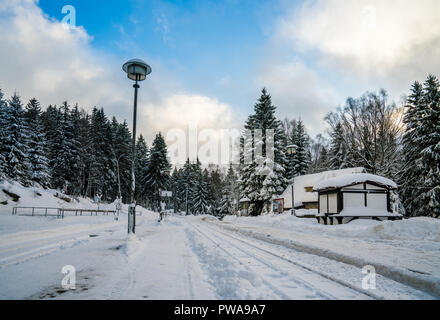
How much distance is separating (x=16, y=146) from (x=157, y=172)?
2605cm

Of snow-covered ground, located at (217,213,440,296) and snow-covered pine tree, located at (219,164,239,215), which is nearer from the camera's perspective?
snow-covered ground, located at (217,213,440,296)

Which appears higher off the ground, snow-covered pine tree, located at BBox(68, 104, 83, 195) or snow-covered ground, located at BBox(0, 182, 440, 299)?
snow-covered pine tree, located at BBox(68, 104, 83, 195)

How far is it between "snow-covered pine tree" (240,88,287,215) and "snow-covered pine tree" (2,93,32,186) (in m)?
29.5

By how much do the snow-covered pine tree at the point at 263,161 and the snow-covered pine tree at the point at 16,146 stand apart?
96.8 ft

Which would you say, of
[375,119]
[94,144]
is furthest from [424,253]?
[94,144]

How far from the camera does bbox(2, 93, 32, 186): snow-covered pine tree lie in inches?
1264

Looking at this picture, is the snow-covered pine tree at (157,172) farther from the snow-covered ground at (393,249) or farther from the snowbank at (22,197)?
the snow-covered ground at (393,249)

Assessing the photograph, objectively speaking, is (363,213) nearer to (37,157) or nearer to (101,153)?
(37,157)

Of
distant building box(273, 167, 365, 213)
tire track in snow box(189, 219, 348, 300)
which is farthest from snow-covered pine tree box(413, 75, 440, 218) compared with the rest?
→ tire track in snow box(189, 219, 348, 300)

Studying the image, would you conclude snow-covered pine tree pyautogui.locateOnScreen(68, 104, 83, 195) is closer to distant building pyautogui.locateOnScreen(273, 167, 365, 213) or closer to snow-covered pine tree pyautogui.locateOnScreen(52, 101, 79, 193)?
snow-covered pine tree pyautogui.locateOnScreen(52, 101, 79, 193)

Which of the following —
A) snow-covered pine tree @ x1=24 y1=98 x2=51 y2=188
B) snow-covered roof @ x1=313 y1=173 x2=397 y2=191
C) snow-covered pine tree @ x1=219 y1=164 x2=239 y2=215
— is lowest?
snow-covered pine tree @ x1=219 y1=164 x2=239 y2=215

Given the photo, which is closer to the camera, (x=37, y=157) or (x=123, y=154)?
(x=37, y=157)

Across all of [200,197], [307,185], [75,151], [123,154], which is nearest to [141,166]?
[123,154]

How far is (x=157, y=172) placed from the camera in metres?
55.0
